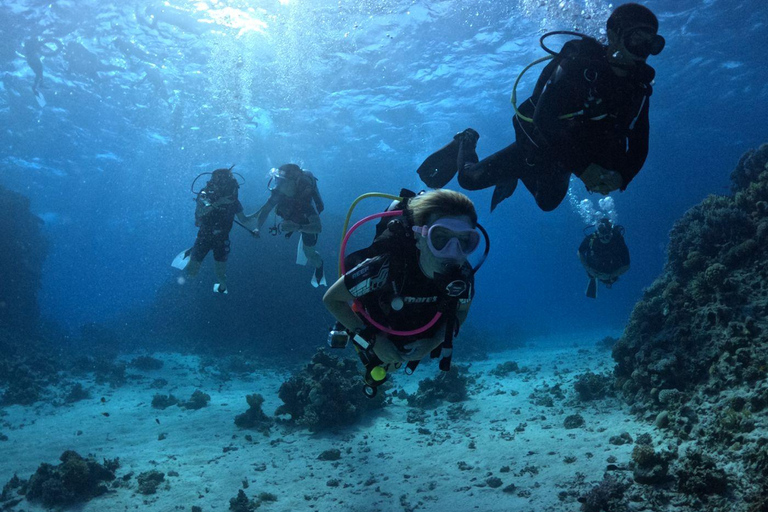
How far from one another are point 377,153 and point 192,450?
30074 mm

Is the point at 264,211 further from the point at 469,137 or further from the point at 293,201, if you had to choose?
the point at 469,137

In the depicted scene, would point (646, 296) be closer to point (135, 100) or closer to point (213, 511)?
point (213, 511)

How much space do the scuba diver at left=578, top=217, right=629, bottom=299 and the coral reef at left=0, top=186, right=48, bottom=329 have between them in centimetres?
2514

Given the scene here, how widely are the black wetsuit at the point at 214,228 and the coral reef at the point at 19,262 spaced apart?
692 inches

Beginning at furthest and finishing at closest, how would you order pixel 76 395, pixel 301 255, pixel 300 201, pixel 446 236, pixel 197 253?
pixel 76 395
pixel 301 255
pixel 300 201
pixel 197 253
pixel 446 236

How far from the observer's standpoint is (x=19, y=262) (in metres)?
20.5

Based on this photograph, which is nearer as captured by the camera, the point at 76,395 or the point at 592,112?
the point at 592,112

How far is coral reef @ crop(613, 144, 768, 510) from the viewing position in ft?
14.4

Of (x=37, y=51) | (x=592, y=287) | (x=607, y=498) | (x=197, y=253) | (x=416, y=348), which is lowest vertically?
(x=607, y=498)

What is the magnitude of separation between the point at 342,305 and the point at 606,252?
805cm

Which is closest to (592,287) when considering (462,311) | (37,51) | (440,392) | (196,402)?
(440,392)

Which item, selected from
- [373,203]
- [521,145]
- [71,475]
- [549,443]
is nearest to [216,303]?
[71,475]

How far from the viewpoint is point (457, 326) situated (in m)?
3.53

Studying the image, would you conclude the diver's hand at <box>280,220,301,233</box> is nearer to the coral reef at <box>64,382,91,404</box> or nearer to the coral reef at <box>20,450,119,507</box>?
the coral reef at <box>20,450,119,507</box>
